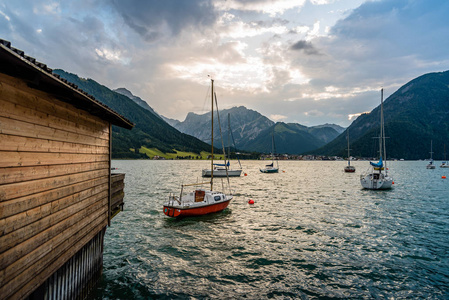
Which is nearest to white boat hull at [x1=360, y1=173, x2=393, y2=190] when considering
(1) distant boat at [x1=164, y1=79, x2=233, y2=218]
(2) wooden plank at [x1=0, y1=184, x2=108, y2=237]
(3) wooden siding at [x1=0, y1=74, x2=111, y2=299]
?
(1) distant boat at [x1=164, y1=79, x2=233, y2=218]

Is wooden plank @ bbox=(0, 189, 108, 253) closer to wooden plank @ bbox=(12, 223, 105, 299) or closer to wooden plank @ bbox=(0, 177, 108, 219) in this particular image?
wooden plank @ bbox=(0, 177, 108, 219)

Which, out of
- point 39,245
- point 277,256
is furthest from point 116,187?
point 277,256

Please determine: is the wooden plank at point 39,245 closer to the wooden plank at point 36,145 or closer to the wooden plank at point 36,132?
the wooden plank at point 36,145

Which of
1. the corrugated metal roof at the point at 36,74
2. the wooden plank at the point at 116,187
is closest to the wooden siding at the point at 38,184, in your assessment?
the corrugated metal roof at the point at 36,74

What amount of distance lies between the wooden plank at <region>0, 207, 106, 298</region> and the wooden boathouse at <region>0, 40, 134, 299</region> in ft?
0.07

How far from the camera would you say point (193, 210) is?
83.4 ft

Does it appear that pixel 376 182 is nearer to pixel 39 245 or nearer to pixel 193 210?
pixel 193 210

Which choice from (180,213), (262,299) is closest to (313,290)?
(262,299)

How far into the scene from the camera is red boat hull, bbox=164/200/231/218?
961 inches

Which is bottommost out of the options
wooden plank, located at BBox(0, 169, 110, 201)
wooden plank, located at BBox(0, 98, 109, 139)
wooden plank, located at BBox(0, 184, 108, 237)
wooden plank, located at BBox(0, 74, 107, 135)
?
wooden plank, located at BBox(0, 184, 108, 237)

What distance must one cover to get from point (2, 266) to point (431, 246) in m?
25.4

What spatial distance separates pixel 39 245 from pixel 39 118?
11.3 feet

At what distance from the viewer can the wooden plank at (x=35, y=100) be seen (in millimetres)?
4945

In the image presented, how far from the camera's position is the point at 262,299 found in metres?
11.1
